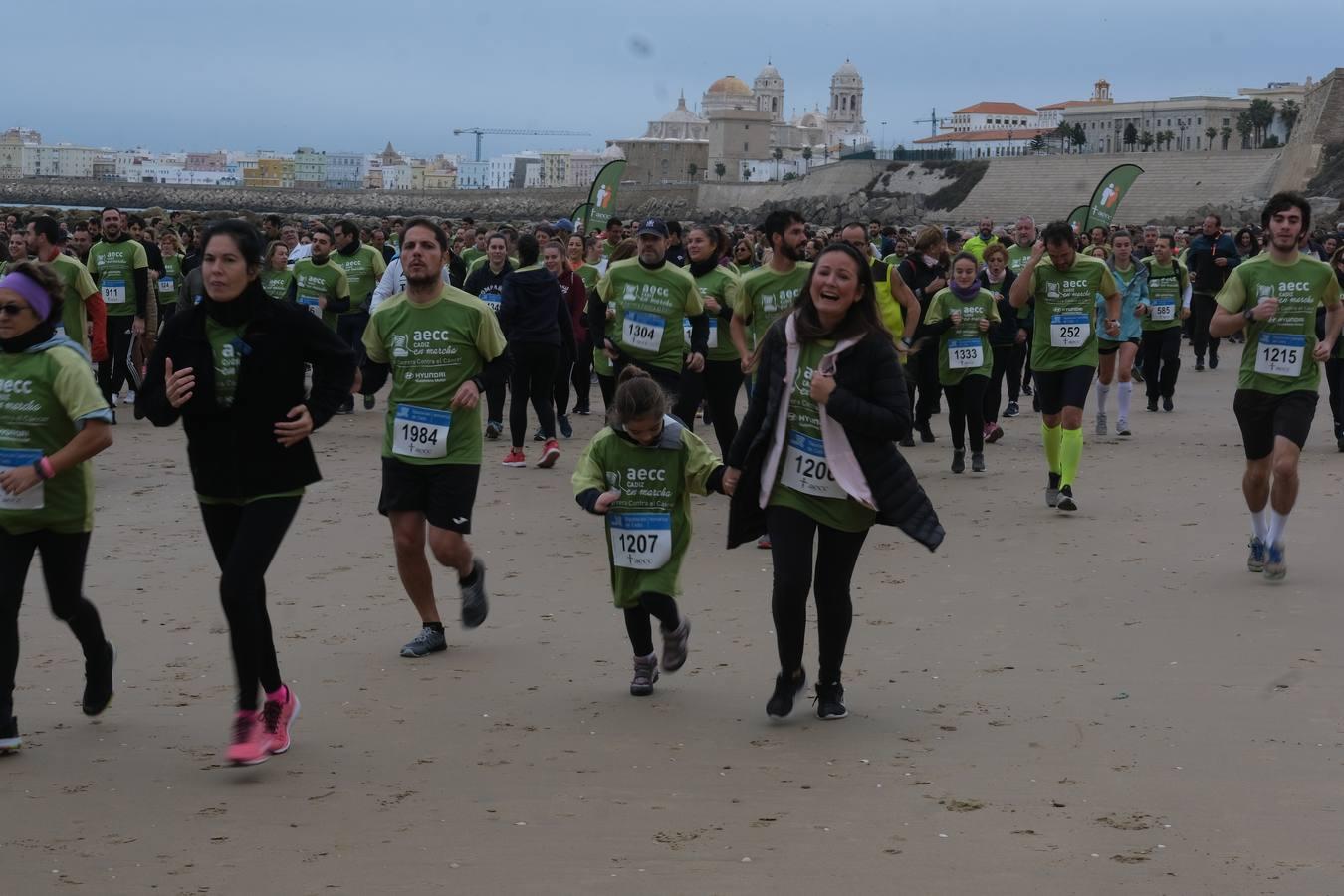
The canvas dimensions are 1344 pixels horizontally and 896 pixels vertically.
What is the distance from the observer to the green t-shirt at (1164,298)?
16766 millimetres

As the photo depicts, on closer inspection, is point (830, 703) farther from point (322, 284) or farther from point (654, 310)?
point (322, 284)

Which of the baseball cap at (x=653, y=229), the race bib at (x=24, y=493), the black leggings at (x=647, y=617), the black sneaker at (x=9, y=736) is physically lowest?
the black sneaker at (x=9, y=736)

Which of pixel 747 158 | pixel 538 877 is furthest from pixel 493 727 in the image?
pixel 747 158

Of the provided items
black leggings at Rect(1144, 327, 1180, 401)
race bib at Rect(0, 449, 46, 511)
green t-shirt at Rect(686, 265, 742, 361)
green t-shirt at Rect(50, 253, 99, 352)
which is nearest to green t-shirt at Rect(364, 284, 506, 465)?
race bib at Rect(0, 449, 46, 511)

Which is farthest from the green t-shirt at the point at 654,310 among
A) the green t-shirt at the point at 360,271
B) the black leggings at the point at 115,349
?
the black leggings at the point at 115,349

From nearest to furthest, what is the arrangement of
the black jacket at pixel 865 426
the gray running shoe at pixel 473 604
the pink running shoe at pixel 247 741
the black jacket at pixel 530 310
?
the pink running shoe at pixel 247 741 < the black jacket at pixel 865 426 < the gray running shoe at pixel 473 604 < the black jacket at pixel 530 310

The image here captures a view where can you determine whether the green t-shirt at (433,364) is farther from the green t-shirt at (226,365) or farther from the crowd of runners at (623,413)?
the green t-shirt at (226,365)

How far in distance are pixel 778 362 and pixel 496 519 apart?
16.8 ft

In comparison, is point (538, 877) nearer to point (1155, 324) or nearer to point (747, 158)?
point (1155, 324)

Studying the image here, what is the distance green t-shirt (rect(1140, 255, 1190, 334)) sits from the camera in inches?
660

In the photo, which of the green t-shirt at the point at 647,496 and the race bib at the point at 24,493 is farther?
the green t-shirt at the point at 647,496

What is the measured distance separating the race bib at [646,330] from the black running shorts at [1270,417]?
3379mm

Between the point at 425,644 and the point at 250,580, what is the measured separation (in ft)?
5.97

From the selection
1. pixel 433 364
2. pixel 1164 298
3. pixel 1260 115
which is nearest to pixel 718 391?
pixel 433 364
